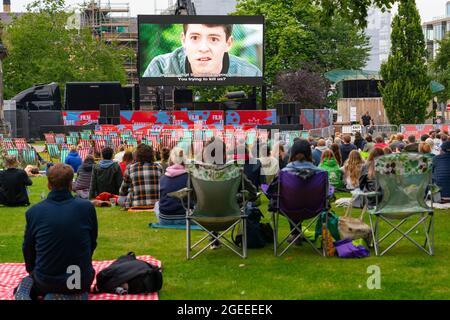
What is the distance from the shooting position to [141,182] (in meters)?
15.2

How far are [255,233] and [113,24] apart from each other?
105 m

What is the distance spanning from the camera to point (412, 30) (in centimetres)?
4819

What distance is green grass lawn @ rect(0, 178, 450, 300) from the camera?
28.8 feet

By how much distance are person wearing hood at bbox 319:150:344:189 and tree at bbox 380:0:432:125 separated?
3048cm

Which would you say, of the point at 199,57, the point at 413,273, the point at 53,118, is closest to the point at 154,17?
the point at 199,57

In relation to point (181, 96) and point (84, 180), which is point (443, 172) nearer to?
point (84, 180)

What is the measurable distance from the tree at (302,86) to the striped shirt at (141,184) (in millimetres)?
51263

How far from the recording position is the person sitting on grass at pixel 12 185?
55.7ft

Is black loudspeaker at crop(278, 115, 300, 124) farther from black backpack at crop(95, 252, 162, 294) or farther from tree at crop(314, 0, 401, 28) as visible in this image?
black backpack at crop(95, 252, 162, 294)

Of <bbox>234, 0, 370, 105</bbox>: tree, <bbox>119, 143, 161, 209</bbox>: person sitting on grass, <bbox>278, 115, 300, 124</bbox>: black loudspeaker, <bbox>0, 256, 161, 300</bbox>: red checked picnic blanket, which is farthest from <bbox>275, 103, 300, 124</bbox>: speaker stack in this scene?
<bbox>0, 256, 161, 300</bbox>: red checked picnic blanket

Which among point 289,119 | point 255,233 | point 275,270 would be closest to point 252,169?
point 255,233

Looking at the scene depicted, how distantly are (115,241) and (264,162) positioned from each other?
17.3 ft

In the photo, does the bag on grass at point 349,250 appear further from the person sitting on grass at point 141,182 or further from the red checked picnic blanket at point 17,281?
the person sitting on grass at point 141,182
